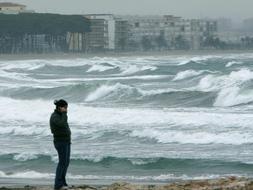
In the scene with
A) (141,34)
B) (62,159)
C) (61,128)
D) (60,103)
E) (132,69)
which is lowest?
(62,159)

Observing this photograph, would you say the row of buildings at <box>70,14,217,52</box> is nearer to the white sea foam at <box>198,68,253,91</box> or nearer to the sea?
the white sea foam at <box>198,68,253,91</box>

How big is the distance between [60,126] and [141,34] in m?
156

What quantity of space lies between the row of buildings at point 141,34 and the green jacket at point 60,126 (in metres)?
132

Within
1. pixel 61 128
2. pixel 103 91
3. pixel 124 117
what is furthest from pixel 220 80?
pixel 61 128

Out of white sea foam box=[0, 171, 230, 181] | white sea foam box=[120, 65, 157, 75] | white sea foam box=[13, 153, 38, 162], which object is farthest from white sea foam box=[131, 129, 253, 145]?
white sea foam box=[120, 65, 157, 75]

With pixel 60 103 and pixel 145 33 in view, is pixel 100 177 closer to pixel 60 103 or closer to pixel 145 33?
pixel 60 103

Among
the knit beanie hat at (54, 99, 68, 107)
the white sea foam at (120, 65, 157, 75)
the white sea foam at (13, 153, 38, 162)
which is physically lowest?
the white sea foam at (13, 153, 38, 162)

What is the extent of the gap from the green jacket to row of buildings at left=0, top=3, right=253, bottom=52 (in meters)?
132

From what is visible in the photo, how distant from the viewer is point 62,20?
14425 cm

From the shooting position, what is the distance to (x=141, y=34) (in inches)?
6609

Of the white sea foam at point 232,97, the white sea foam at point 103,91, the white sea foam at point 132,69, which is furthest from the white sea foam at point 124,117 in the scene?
the white sea foam at point 132,69

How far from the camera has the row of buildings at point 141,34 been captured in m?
151

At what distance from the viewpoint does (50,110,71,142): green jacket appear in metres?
12.3

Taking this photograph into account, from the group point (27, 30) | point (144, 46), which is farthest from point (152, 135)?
point (144, 46)
